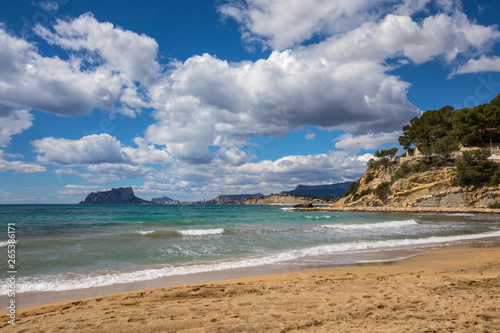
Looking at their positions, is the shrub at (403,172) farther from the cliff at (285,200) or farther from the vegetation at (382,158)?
the cliff at (285,200)

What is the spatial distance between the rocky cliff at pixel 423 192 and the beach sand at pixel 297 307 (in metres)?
43.6

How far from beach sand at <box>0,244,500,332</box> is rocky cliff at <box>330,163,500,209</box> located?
43618mm

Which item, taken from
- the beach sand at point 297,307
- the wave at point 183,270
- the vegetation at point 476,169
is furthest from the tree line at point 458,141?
the beach sand at point 297,307

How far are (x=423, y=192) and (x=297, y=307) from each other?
172 ft

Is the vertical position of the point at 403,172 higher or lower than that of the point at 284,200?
higher

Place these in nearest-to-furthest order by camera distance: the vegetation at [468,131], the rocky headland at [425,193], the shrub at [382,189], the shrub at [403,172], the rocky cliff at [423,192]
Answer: the rocky headland at [425,193], the rocky cliff at [423,192], the vegetation at [468,131], the shrub at [403,172], the shrub at [382,189]

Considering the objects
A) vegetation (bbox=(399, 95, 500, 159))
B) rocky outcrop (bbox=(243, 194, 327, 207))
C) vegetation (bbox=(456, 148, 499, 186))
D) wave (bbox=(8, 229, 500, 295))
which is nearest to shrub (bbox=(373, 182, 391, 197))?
vegetation (bbox=(399, 95, 500, 159))

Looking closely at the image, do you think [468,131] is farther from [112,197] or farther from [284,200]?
[112,197]

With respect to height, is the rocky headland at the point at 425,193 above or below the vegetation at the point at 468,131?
below

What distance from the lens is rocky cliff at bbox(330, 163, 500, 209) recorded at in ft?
134

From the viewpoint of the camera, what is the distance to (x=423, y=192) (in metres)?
47.5

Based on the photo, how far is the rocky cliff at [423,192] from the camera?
40.8 m

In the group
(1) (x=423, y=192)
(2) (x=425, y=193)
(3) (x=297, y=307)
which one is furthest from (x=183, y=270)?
(1) (x=423, y=192)

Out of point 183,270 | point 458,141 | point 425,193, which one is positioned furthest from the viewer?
point 458,141
